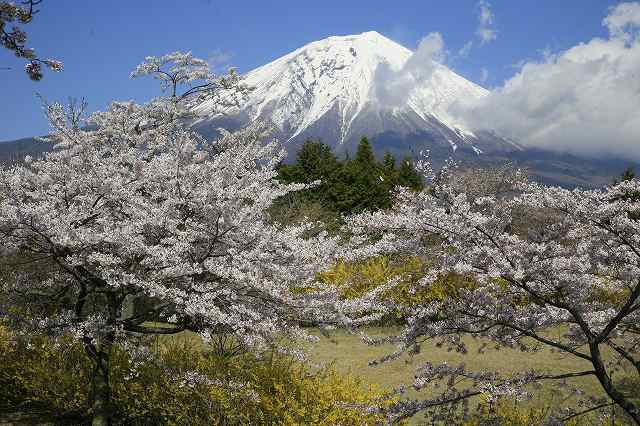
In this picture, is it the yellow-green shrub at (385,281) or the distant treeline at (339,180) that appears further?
the distant treeline at (339,180)

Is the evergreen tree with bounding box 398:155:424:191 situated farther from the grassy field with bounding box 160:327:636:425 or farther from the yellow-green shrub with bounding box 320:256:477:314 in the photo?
the grassy field with bounding box 160:327:636:425

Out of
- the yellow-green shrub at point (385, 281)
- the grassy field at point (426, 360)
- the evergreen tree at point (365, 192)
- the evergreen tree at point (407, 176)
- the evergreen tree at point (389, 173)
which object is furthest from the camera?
the evergreen tree at point (407, 176)

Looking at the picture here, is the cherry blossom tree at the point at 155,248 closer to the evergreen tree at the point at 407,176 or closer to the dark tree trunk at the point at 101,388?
the dark tree trunk at the point at 101,388

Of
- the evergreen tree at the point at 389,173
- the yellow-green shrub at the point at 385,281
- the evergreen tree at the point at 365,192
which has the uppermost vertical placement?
the evergreen tree at the point at 389,173

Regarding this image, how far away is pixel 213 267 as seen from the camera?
16.5ft

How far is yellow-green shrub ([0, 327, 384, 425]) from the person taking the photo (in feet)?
17.8

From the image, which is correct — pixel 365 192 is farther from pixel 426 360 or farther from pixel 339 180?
pixel 426 360

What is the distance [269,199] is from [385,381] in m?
4.64

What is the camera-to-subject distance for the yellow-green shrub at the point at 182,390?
5.43 m

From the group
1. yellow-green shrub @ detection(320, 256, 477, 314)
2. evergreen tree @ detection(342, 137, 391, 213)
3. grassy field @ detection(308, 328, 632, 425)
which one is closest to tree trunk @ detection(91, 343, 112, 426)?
grassy field @ detection(308, 328, 632, 425)

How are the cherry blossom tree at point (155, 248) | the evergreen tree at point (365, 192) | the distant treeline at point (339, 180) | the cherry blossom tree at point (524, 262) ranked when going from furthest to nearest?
the evergreen tree at point (365, 192), the distant treeline at point (339, 180), the cherry blossom tree at point (155, 248), the cherry blossom tree at point (524, 262)

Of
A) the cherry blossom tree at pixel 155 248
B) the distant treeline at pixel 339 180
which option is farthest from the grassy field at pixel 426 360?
the distant treeline at pixel 339 180

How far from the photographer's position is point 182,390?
19.5 ft

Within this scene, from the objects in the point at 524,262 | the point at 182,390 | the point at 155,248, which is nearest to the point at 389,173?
the point at 182,390
